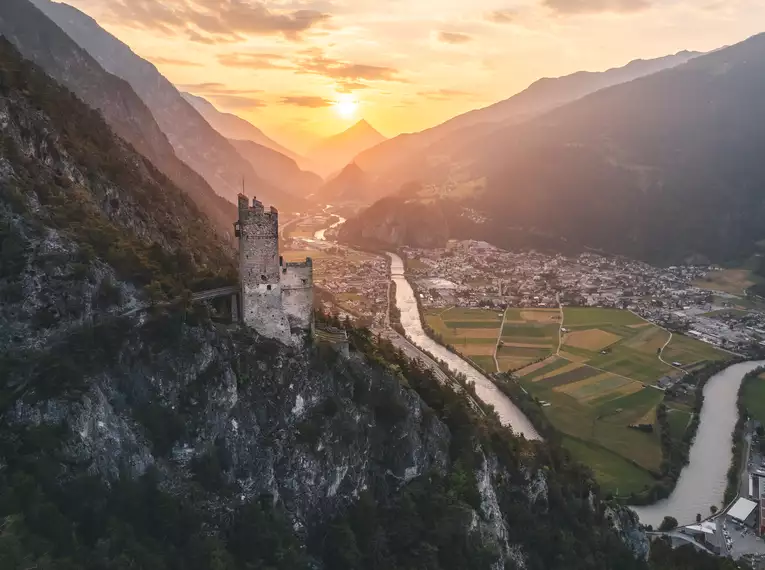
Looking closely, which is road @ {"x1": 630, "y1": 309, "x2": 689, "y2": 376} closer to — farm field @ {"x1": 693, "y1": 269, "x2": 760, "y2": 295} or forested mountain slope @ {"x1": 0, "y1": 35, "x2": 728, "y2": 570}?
farm field @ {"x1": 693, "y1": 269, "x2": 760, "y2": 295}

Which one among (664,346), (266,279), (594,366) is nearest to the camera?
(266,279)

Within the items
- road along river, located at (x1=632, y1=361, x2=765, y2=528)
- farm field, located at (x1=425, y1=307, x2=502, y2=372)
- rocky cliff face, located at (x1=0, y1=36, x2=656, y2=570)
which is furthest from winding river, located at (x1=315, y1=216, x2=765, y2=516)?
rocky cliff face, located at (x1=0, y1=36, x2=656, y2=570)

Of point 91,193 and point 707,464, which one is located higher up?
point 91,193

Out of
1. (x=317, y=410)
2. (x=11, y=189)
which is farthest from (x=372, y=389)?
(x=11, y=189)

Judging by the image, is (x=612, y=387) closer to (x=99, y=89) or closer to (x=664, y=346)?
(x=664, y=346)

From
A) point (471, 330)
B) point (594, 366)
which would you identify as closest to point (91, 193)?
point (594, 366)

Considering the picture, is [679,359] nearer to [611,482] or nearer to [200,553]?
[611,482]
